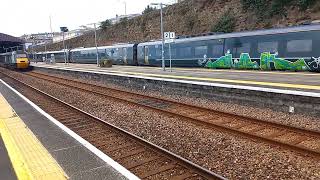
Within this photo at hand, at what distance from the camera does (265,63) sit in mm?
25016

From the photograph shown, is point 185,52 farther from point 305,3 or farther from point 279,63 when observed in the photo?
point 305,3

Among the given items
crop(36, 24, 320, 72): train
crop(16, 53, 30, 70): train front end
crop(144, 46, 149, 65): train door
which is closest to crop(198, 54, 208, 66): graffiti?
crop(36, 24, 320, 72): train

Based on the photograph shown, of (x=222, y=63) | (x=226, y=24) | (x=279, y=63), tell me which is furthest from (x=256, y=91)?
(x=226, y=24)

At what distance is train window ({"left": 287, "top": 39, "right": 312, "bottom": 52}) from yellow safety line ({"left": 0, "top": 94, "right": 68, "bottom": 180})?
1644 centimetres

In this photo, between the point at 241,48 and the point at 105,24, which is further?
the point at 105,24

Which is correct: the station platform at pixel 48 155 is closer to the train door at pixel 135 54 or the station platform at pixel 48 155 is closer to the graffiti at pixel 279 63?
the graffiti at pixel 279 63

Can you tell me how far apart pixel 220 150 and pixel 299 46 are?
1511 centimetres

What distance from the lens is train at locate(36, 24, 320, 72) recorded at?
21.5 meters

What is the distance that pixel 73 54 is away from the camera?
69.1m

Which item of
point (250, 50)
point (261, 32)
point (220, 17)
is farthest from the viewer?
point (220, 17)

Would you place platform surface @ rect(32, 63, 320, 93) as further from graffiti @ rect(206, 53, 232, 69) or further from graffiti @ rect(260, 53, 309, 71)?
graffiti @ rect(206, 53, 232, 69)

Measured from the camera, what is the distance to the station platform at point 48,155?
7.35 meters

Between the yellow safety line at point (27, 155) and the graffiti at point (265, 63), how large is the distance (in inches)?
658

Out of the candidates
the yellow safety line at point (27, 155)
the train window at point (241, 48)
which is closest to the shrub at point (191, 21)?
the train window at point (241, 48)
